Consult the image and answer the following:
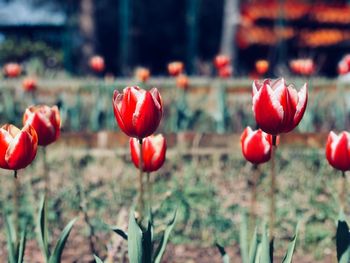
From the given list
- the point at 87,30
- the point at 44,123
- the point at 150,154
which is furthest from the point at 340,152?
the point at 87,30

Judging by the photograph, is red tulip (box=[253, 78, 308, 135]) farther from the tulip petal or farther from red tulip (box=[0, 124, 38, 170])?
red tulip (box=[0, 124, 38, 170])

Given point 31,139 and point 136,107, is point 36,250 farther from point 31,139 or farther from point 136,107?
point 136,107

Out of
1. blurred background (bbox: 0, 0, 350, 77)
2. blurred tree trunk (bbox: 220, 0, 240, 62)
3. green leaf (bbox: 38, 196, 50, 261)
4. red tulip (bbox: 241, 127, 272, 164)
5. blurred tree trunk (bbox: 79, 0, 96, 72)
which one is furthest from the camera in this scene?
blurred background (bbox: 0, 0, 350, 77)

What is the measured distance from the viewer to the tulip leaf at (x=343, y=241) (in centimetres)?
212

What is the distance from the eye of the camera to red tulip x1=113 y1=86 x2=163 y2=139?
196 centimetres

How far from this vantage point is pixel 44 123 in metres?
2.39

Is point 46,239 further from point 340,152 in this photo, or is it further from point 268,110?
point 340,152

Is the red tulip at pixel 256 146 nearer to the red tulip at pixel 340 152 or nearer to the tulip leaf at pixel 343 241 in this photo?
the red tulip at pixel 340 152

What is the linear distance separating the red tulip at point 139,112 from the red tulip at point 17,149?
30cm

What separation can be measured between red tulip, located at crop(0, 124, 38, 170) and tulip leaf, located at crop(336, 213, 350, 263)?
996 millimetres

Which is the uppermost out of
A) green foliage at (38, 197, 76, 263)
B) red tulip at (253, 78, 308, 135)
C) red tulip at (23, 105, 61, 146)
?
red tulip at (253, 78, 308, 135)

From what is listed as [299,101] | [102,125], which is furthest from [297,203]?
[102,125]

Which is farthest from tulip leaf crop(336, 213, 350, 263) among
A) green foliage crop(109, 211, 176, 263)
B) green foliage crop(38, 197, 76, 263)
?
green foliage crop(38, 197, 76, 263)

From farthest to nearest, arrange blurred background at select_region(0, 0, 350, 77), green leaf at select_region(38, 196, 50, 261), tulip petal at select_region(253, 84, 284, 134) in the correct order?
blurred background at select_region(0, 0, 350, 77) < green leaf at select_region(38, 196, 50, 261) < tulip petal at select_region(253, 84, 284, 134)
